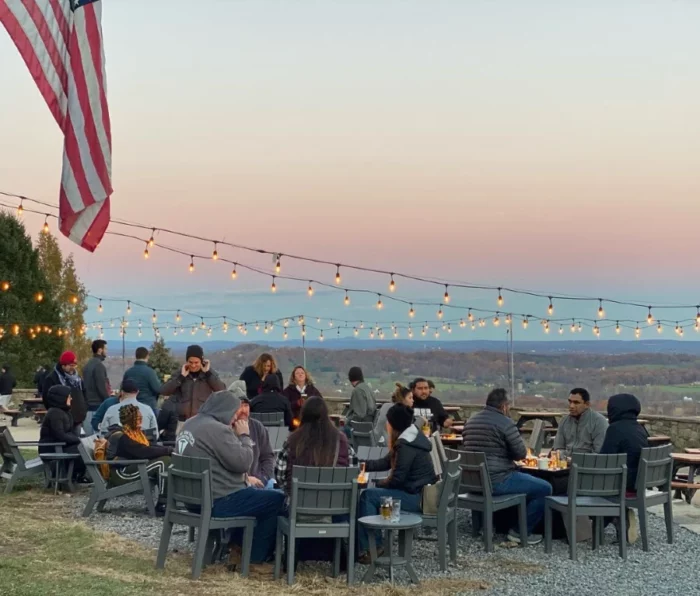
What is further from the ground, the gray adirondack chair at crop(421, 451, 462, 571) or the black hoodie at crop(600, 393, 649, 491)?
the black hoodie at crop(600, 393, 649, 491)

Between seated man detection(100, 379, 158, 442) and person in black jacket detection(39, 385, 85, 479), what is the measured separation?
539 millimetres

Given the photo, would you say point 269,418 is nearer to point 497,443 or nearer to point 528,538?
point 497,443

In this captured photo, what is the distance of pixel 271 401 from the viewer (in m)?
12.0

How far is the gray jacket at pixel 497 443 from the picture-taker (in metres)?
8.38

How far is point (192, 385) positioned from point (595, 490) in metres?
5.25

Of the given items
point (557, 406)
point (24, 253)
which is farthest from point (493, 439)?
point (24, 253)

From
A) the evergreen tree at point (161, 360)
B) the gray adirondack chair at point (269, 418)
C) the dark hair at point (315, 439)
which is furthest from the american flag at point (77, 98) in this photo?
the evergreen tree at point (161, 360)

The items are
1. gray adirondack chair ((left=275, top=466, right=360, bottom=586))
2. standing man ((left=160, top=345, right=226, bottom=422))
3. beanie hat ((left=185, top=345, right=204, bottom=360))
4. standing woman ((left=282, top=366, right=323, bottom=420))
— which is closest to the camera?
gray adirondack chair ((left=275, top=466, right=360, bottom=586))

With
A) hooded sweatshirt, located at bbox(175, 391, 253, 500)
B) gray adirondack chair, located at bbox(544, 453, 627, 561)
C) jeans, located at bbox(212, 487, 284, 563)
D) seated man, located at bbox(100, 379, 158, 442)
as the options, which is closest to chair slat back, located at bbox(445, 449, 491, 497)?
gray adirondack chair, located at bbox(544, 453, 627, 561)

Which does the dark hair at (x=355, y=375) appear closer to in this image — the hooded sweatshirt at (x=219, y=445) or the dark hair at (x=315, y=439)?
the hooded sweatshirt at (x=219, y=445)

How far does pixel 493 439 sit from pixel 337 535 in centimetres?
200

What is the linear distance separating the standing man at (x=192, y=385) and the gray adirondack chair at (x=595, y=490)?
15.9 feet

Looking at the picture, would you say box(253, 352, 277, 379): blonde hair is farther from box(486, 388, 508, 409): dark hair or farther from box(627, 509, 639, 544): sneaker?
box(627, 509, 639, 544): sneaker

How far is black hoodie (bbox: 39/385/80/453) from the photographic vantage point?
10.8 m
